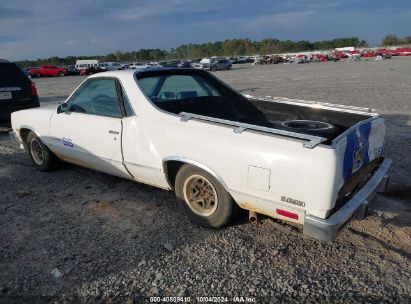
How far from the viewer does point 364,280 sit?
2.86 m

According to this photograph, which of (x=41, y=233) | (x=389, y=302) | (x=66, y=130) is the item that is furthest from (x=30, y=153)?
(x=389, y=302)

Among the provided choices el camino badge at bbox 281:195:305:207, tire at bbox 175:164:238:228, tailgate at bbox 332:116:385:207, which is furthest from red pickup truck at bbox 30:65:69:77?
el camino badge at bbox 281:195:305:207

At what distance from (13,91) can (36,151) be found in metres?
3.80

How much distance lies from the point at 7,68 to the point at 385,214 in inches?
338

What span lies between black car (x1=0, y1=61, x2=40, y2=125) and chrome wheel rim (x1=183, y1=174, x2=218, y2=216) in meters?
6.63

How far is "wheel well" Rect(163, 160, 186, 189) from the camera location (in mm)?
3723

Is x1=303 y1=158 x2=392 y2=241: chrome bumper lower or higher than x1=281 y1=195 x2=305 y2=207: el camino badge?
lower

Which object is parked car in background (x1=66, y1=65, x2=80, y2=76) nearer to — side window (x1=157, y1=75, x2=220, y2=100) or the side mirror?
the side mirror

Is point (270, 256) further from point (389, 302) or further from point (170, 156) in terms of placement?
point (170, 156)

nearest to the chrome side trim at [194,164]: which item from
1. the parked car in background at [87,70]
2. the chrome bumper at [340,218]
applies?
the chrome bumper at [340,218]

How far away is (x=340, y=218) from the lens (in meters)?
2.83

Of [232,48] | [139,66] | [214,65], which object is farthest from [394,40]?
[139,66]

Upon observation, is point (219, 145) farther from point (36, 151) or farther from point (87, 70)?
point (87, 70)

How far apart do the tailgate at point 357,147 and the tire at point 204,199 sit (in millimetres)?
1036
